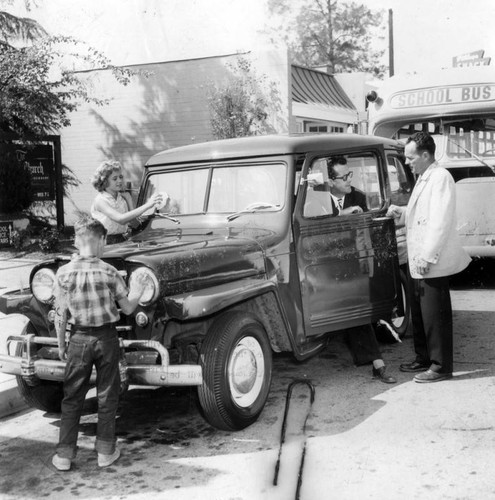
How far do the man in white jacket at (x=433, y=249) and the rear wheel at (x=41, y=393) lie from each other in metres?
2.66

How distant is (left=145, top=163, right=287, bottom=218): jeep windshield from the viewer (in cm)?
521

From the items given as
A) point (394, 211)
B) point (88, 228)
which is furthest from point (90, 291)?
point (394, 211)

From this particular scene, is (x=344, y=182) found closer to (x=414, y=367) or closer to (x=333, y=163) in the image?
(x=333, y=163)

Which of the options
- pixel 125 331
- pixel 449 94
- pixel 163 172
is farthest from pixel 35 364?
pixel 449 94

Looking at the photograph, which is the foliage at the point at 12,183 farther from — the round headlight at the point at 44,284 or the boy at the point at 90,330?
the boy at the point at 90,330

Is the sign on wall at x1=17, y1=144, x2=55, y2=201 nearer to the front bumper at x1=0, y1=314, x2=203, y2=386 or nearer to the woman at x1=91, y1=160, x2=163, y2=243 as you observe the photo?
the woman at x1=91, y1=160, x2=163, y2=243

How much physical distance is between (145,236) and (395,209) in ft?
6.66

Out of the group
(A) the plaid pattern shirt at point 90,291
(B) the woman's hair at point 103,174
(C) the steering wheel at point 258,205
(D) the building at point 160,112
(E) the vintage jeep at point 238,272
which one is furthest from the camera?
(D) the building at point 160,112

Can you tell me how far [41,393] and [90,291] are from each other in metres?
1.37

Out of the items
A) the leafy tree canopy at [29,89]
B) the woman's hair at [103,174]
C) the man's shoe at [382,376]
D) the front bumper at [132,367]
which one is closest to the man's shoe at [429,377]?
the man's shoe at [382,376]

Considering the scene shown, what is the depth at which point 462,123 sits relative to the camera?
9602 mm

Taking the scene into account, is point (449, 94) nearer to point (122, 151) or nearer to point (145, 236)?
point (145, 236)

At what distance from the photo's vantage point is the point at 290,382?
18.4 feet

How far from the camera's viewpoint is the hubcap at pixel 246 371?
14.3ft
